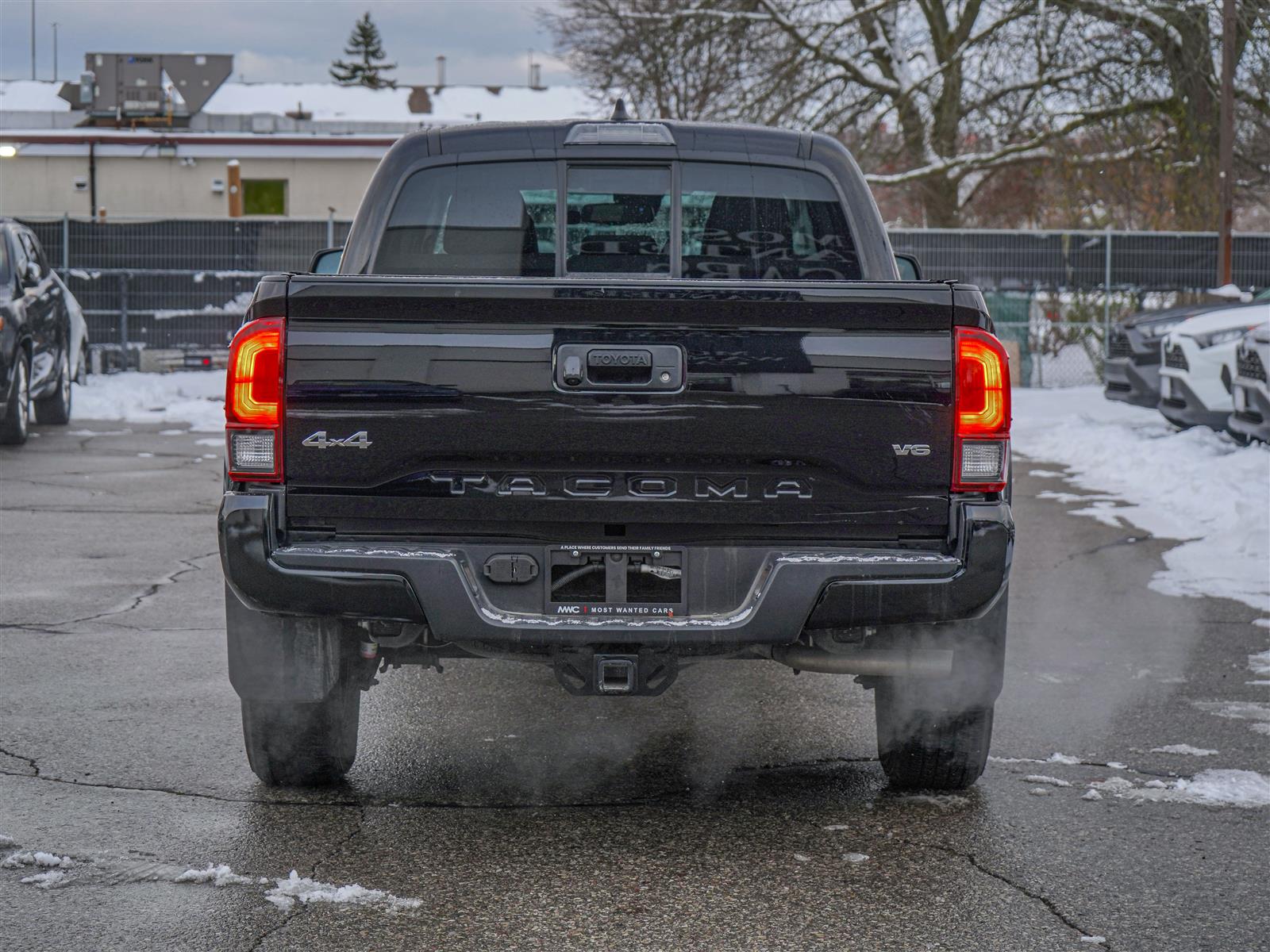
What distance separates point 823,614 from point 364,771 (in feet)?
5.40

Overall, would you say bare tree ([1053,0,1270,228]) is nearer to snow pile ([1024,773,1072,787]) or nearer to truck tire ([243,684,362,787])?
snow pile ([1024,773,1072,787])

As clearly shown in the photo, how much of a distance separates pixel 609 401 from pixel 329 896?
1.35m

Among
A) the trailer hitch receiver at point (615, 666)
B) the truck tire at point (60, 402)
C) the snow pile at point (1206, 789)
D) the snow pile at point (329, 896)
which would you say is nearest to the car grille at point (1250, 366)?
the snow pile at point (1206, 789)

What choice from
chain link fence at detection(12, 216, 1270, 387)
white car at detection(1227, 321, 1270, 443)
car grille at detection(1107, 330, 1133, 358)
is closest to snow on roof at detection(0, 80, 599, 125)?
chain link fence at detection(12, 216, 1270, 387)

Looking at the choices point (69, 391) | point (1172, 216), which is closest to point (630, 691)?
point (69, 391)

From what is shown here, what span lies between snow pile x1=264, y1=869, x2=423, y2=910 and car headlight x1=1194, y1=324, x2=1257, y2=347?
1153cm

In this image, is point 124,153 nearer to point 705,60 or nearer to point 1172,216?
point 705,60

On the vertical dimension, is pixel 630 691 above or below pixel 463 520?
below

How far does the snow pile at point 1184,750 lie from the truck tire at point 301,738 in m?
2.56

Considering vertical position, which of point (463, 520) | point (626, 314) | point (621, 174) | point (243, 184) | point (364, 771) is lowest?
point (364, 771)

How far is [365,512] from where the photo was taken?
13.2 feet

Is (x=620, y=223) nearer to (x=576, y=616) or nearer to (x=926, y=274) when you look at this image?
(x=576, y=616)

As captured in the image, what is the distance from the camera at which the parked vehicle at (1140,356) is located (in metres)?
15.2

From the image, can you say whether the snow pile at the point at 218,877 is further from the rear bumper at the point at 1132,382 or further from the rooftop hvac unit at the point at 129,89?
the rooftop hvac unit at the point at 129,89
